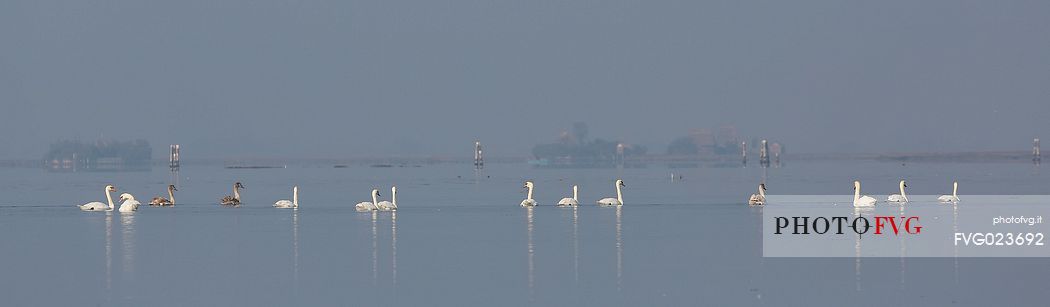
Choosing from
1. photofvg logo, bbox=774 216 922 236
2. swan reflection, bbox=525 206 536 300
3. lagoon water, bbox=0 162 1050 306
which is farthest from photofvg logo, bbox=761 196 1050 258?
swan reflection, bbox=525 206 536 300

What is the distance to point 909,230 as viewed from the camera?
27797 mm

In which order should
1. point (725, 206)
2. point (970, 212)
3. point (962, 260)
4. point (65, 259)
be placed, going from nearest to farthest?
point (962, 260) < point (65, 259) < point (970, 212) < point (725, 206)

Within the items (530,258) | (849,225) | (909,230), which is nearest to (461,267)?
(530,258)

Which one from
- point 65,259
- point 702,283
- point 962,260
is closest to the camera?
point 702,283

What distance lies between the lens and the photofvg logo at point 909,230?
22938 mm

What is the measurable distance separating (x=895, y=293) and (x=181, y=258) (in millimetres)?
Answer: 11653

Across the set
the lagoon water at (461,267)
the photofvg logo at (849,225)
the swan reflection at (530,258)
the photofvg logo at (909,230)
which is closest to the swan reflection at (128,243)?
the lagoon water at (461,267)

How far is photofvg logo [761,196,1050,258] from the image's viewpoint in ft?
75.3

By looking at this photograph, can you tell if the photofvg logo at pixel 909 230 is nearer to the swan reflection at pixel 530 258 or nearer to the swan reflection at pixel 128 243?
the swan reflection at pixel 530 258

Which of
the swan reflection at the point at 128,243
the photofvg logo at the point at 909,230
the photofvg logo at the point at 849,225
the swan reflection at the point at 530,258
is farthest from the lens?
the photofvg logo at the point at 849,225

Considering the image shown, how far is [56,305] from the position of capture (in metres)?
17.5

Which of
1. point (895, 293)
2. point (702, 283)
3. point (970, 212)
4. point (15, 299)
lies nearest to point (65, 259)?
point (15, 299)

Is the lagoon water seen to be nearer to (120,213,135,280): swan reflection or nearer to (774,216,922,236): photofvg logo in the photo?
(120,213,135,280): swan reflection

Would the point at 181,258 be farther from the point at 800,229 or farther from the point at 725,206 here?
the point at 725,206
